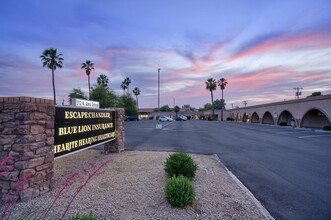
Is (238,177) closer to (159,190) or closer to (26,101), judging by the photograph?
(159,190)

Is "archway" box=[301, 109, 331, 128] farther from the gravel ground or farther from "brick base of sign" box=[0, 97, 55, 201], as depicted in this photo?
"brick base of sign" box=[0, 97, 55, 201]

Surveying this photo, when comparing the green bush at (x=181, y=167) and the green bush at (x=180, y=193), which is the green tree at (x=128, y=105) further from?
the green bush at (x=180, y=193)

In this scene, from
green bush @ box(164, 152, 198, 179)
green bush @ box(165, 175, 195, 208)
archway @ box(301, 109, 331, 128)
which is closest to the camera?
green bush @ box(165, 175, 195, 208)

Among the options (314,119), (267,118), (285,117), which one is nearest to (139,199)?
(314,119)

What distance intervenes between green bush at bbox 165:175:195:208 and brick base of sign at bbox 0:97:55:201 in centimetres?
298

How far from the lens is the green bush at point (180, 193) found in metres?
4.56

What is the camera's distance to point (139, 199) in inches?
197

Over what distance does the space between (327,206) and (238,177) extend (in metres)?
2.58

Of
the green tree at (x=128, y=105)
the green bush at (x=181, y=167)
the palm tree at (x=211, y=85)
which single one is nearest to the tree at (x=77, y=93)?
the green tree at (x=128, y=105)

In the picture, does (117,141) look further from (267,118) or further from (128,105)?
(128,105)

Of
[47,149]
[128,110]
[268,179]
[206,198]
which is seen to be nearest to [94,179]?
[47,149]

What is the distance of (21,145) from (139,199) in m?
2.82

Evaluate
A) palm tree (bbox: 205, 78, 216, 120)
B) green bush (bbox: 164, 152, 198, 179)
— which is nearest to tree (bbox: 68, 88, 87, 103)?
palm tree (bbox: 205, 78, 216, 120)

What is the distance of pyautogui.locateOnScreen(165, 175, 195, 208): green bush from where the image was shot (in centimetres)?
456
